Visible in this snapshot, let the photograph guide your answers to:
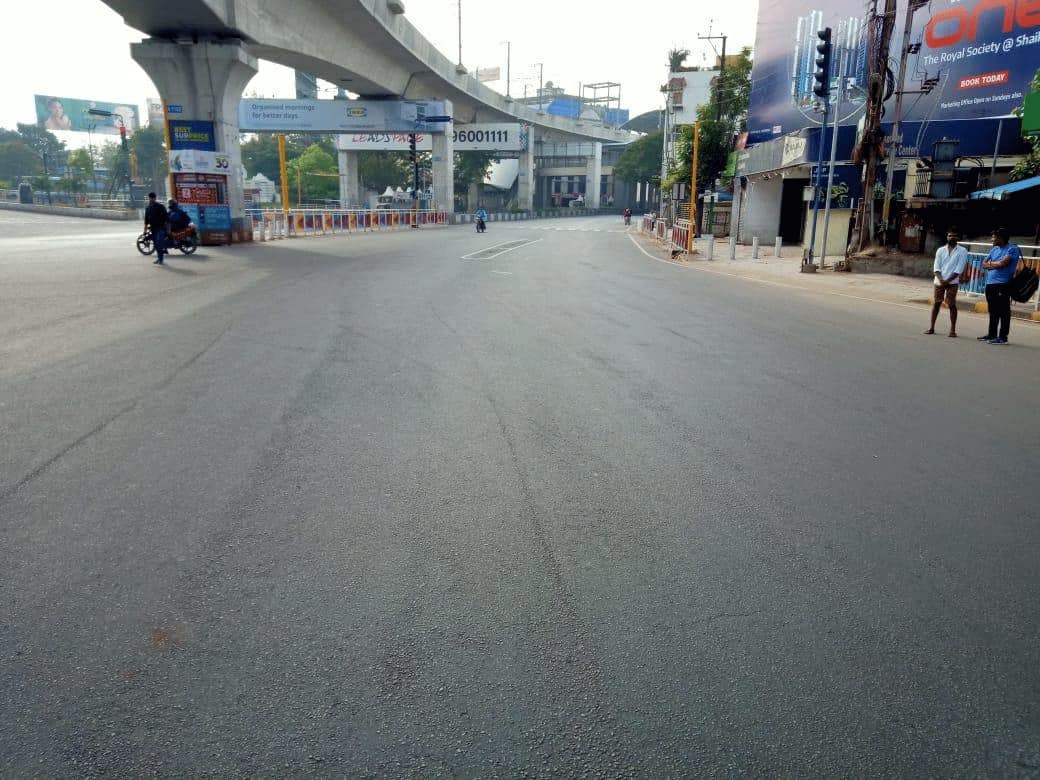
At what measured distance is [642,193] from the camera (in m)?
121

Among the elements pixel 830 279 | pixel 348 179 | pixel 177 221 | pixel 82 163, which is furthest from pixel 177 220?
pixel 82 163

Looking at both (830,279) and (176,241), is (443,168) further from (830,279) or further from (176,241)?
(830,279)

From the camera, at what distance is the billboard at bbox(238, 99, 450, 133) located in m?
46.8

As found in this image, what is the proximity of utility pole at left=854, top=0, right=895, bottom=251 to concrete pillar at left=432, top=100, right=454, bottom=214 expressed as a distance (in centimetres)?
3372

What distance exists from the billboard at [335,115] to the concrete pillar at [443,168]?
382cm

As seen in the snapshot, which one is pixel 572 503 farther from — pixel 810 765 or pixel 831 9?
pixel 831 9

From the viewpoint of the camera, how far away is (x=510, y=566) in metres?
3.81

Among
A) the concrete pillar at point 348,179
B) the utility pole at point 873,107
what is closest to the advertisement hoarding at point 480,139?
the concrete pillar at point 348,179

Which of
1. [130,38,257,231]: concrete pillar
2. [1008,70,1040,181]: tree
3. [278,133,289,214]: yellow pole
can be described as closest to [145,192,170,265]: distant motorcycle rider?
[130,38,257,231]: concrete pillar

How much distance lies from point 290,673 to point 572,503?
2145 mm

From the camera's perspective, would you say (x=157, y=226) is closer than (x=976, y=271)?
No

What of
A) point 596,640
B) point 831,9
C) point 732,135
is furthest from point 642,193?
point 596,640

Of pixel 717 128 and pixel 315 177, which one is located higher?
pixel 717 128

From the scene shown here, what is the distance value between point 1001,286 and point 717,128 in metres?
42.6
